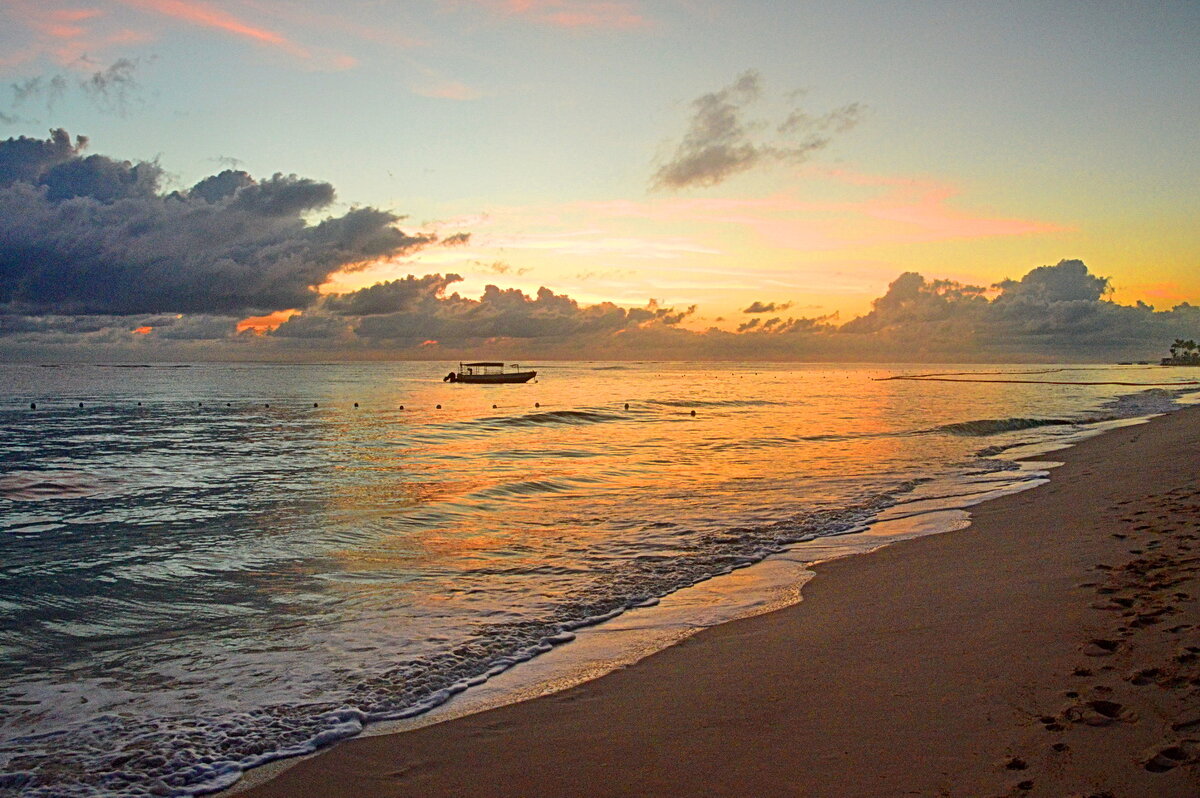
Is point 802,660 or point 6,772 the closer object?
point 6,772

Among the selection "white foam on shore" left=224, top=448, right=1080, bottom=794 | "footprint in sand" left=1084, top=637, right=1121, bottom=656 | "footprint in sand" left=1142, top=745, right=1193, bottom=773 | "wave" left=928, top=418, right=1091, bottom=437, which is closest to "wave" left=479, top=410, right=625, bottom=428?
"wave" left=928, top=418, right=1091, bottom=437

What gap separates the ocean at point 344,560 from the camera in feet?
21.7

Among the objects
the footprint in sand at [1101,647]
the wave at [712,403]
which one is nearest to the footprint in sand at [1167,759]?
the footprint in sand at [1101,647]

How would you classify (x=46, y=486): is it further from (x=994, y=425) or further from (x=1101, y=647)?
(x=994, y=425)

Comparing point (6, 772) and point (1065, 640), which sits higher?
point (1065, 640)

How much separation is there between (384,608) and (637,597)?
353cm

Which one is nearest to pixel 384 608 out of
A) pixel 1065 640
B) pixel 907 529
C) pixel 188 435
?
pixel 1065 640

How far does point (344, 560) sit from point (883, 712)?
33.3 feet

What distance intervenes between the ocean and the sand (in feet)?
3.58

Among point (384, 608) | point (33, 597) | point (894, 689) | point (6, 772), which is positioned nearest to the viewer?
point (6, 772)

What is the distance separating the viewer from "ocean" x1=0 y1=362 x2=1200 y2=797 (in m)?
6.62

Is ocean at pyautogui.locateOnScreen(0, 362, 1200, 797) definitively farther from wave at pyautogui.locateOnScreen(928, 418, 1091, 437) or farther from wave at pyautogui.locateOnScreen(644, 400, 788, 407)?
wave at pyautogui.locateOnScreen(644, 400, 788, 407)

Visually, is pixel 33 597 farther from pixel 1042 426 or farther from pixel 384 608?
pixel 1042 426

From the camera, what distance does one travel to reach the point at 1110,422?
4088 centimetres
